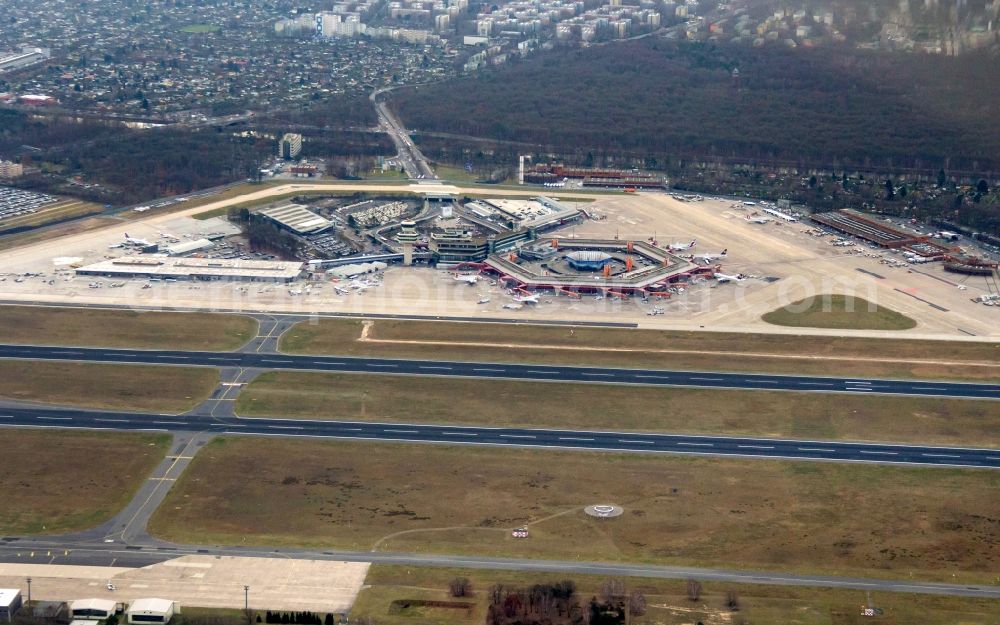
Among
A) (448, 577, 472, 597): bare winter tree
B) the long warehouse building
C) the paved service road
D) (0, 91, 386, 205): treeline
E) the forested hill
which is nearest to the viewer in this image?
(448, 577, 472, 597): bare winter tree

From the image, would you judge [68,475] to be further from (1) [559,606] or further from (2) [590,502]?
(1) [559,606]

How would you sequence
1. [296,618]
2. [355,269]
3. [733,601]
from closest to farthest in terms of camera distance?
[296,618]
[733,601]
[355,269]

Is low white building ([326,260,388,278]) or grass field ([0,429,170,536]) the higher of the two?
low white building ([326,260,388,278])

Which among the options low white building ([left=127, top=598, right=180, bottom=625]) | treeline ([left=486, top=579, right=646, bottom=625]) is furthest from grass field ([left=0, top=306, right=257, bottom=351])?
treeline ([left=486, top=579, right=646, bottom=625])

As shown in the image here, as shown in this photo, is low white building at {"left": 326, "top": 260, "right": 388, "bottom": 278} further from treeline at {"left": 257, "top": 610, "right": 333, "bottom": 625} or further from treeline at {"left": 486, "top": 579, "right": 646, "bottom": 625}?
treeline at {"left": 257, "top": 610, "right": 333, "bottom": 625}

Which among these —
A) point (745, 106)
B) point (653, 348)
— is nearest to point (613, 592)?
point (653, 348)

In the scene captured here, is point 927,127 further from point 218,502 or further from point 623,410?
point 218,502
